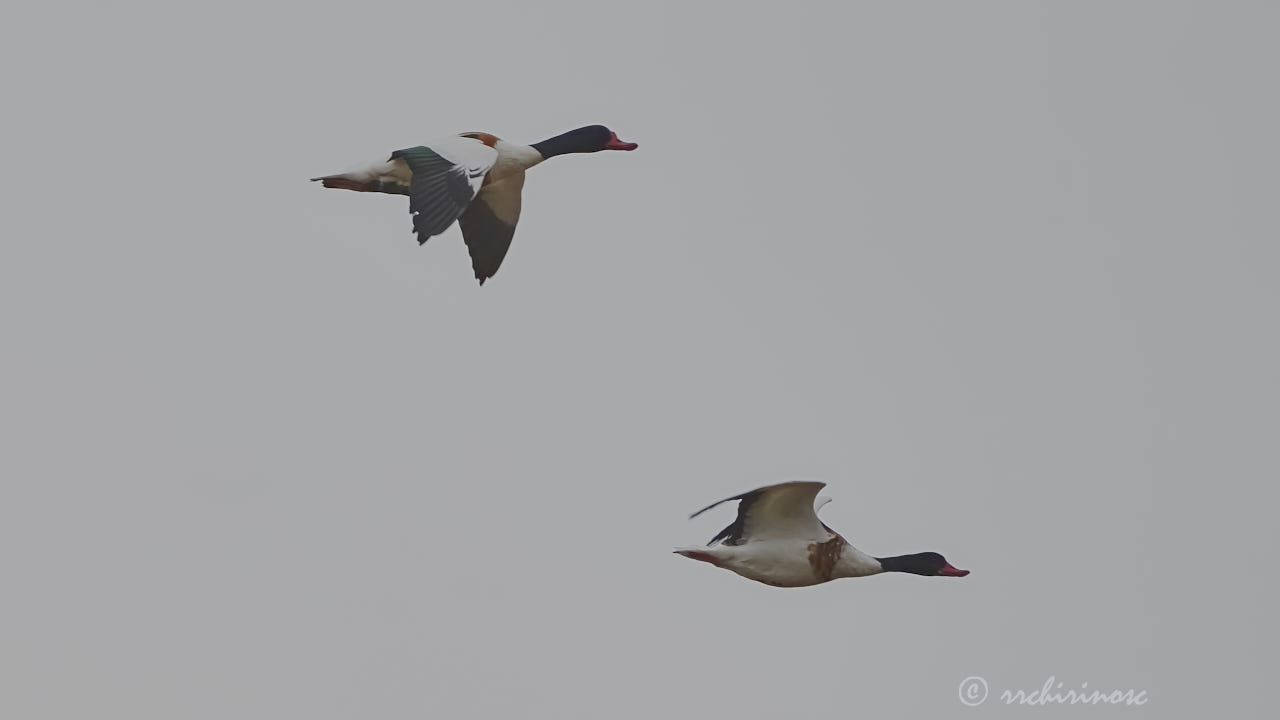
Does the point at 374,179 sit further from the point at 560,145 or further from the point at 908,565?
the point at 908,565

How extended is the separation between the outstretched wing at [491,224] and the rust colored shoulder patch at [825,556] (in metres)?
4.57

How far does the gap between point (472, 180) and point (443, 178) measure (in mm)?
276

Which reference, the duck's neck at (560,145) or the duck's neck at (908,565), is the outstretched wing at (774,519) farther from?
the duck's neck at (560,145)

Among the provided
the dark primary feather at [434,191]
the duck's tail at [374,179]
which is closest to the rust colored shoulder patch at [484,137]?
the duck's tail at [374,179]

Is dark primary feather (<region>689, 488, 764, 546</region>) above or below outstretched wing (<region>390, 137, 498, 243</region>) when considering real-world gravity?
below

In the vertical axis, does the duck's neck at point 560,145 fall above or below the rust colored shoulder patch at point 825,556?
above

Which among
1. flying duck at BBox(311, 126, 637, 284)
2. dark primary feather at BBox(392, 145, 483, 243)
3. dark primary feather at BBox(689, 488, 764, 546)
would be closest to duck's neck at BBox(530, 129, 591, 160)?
flying duck at BBox(311, 126, 637, 284)

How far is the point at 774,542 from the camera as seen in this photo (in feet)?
51.9

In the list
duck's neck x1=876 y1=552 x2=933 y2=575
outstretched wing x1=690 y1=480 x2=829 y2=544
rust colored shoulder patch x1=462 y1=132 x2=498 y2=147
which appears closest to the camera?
outstretched wing x1=690 y1=480 x2=829 y2=544

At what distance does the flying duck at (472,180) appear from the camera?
16.0 m

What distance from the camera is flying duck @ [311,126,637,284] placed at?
52.4ft

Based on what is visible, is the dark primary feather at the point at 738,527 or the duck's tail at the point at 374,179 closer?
the dark primary feather at the point at 738,527

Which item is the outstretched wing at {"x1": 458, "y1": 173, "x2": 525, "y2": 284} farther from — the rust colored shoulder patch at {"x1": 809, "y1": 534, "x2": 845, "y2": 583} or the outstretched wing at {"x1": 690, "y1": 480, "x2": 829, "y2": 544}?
the rust colored shoulder patch at {"x1": 809, "y1": 534, "x2": 845, "y2": 583}

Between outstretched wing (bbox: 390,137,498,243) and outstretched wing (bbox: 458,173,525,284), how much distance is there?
1.28 m
